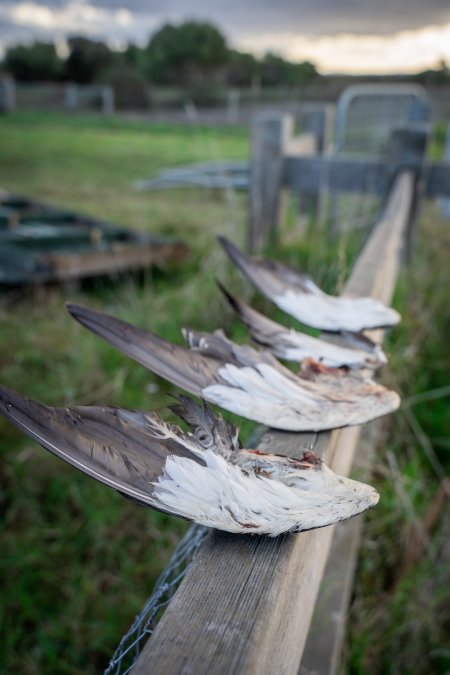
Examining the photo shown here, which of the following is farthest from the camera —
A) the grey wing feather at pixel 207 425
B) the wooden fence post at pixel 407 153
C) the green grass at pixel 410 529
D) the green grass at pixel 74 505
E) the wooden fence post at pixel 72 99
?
the wooden fence post at pixel 72 99

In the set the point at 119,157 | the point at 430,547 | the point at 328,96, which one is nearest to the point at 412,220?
the point at 430,547

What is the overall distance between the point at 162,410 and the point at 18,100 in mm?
27557

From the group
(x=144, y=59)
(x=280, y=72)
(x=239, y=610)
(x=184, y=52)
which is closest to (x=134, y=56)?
(x=144, y=59)

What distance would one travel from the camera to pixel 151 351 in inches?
42.9

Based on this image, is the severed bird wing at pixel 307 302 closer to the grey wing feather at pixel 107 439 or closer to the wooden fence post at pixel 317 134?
the grey wing feather at pixel 107 439

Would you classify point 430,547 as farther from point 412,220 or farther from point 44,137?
point 44,137

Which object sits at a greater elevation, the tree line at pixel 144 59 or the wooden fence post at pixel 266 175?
the tree line at pixel 144 59

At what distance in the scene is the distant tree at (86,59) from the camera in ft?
117

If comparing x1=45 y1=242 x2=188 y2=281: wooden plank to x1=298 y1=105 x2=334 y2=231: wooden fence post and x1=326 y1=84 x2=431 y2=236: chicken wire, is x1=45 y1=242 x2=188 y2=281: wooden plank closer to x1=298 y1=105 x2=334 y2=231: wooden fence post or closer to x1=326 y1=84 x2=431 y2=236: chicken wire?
x1=298 y1=105 x2=334 y2=231: wooden fence post

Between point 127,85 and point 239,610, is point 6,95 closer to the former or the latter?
point 127,85

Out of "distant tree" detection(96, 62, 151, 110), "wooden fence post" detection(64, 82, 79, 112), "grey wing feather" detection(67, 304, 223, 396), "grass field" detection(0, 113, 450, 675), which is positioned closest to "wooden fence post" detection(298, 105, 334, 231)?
"grass field" detection(0, 113, 450, 675)

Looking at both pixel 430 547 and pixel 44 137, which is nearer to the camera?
pixel 430 547

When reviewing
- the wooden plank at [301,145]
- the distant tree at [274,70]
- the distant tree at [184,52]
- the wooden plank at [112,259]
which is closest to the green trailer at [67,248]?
the wooden plank at [112,259]

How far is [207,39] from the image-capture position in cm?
3066
